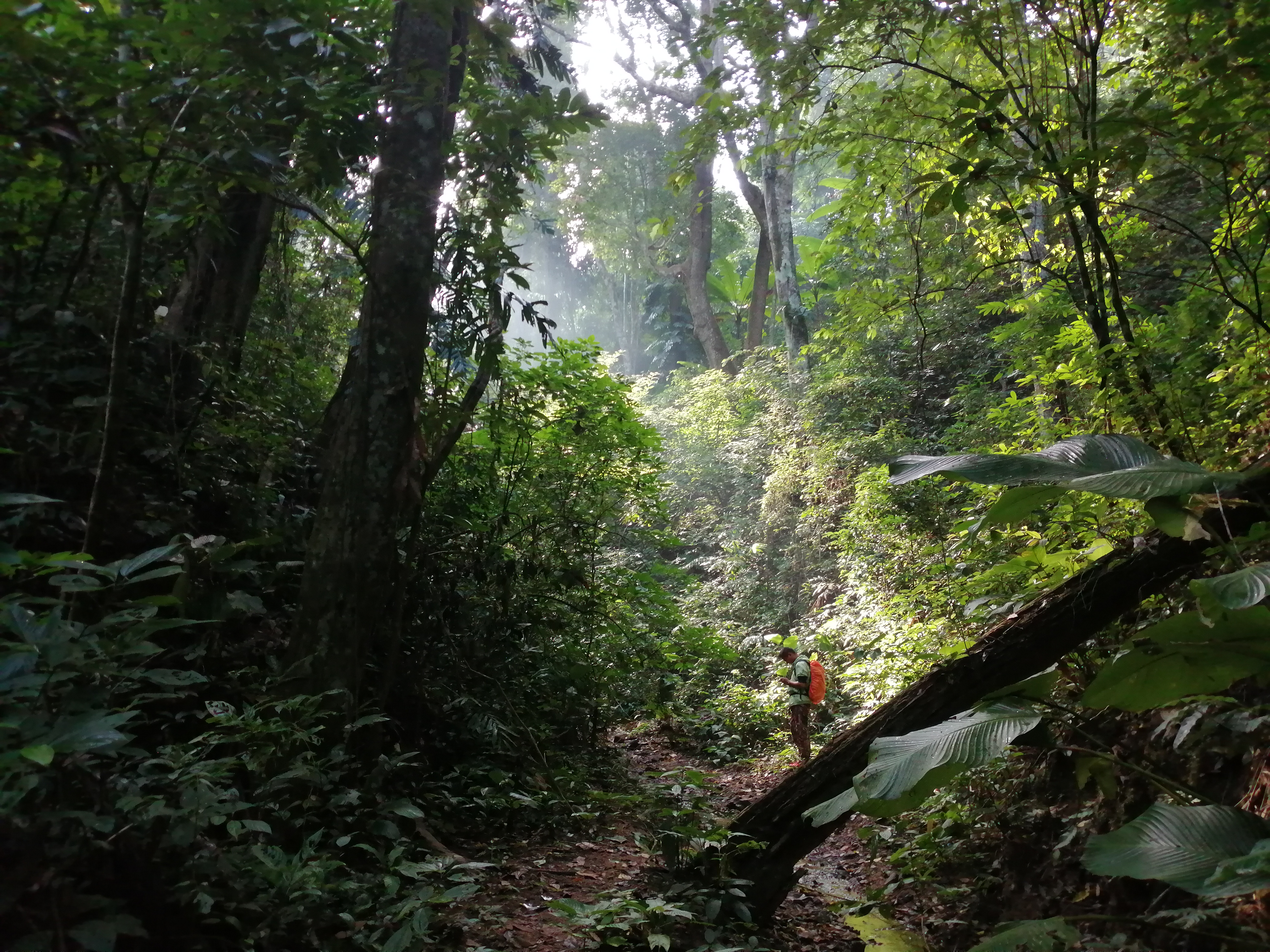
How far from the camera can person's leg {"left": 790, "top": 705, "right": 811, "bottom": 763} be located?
770 cm

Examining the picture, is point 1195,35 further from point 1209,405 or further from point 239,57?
point 239,57

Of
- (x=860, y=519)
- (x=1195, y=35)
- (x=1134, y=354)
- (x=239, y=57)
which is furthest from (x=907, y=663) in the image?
(x=239, y=57)

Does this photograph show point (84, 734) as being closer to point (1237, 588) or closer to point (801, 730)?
point (1237, 588)

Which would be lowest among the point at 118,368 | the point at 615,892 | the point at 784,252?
the point at 615,892

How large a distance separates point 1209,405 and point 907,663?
3100mm

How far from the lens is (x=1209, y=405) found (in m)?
3.93

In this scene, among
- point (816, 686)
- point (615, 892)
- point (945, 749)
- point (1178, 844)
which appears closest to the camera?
point (1178, 844)

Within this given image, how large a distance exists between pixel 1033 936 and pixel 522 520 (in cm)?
467

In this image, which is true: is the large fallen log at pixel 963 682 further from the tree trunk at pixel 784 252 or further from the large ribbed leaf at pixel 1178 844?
→ the tree trunk at pixel 784 252

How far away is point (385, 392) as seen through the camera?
4.38m

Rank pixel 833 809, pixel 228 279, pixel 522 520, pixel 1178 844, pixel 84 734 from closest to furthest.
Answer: pixel 84 734
pixel 1178 844
pixel 833 809
pixel 228 279
pixel 522 520

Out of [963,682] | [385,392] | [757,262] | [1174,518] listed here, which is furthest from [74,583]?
[757,262]

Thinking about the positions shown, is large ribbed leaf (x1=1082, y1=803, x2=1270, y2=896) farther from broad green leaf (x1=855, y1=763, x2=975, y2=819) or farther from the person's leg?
the person's leg

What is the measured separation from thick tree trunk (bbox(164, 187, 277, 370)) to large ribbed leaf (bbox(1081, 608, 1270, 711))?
16.8 ft
